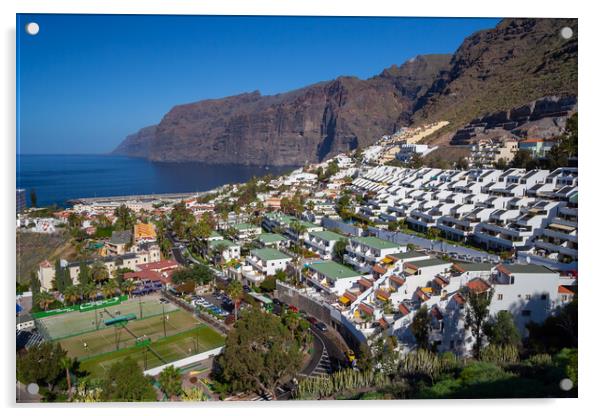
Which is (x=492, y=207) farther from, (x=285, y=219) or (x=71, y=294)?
(x=71, y=294)

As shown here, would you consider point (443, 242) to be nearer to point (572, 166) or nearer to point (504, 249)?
point (504, 249)

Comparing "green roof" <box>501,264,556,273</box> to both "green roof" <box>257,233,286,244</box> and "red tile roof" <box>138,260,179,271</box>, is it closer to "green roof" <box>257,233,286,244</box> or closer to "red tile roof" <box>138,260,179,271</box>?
"green roof" <box>257,233,286,244</box>

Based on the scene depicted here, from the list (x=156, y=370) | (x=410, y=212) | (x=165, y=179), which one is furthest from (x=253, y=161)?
(x=156, y=370)

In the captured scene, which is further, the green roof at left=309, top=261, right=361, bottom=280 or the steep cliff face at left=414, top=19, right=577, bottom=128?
the steep cliff face at left=414, top=19, right=577, bottom=128

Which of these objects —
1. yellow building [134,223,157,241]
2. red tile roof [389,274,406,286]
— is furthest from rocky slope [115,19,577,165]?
yellow building [134,223,157,241]

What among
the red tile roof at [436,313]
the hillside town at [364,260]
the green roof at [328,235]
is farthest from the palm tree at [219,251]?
the red tile roof at [436,313]

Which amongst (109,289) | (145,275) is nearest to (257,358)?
(109,289)
